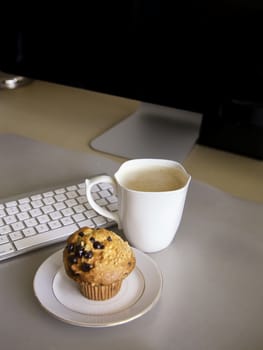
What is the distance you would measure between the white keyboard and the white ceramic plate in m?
0.05

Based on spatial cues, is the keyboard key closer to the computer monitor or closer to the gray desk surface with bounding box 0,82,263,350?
the gray desk surface with bounding box 0,82,263,350

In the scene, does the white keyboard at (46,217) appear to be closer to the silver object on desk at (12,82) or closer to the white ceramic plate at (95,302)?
the white ceramic plate at (95,302)

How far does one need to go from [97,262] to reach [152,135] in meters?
0.42

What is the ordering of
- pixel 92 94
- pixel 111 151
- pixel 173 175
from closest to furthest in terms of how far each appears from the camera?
pixel 173 175, pixel 111 151, pixel 92 94

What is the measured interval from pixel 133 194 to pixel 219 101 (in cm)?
30

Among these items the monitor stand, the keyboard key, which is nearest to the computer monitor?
the monitor stand

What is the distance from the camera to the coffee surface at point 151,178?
20.6 inches

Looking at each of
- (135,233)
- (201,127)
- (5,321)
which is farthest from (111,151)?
(5,321)

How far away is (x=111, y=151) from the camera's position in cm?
75

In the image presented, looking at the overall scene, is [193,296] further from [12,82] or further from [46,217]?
[12,82]

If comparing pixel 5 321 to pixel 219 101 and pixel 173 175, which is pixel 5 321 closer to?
pixel 173 175

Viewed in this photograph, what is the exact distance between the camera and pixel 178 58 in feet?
2.27

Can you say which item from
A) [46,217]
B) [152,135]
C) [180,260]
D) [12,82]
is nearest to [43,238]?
[46,217]

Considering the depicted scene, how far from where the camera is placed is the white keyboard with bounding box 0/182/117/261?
1.68 feet
